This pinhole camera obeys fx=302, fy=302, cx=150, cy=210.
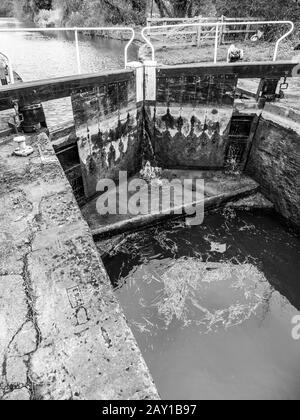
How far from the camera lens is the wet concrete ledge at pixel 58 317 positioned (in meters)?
1.86

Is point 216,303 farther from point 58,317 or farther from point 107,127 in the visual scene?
point 107,127

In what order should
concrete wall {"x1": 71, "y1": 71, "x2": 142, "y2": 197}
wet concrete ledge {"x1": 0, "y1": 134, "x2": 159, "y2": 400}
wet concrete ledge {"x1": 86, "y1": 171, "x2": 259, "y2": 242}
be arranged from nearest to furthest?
1. wet concrete ledge {"x1": 0, "y1": 134, "x2": 159, "y2": 400}
2. wet concrete ledge {"x1": 86, "y1": 171, "x2": 259, "y2": 242}
3. concrete wall {"x1": 71, "y1": 71, "x2": 142, "y2": 197}

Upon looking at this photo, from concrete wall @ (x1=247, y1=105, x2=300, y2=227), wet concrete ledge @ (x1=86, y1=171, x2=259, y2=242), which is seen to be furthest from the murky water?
concrete wall @ (x1=247, y1=105, x2=300, y2=227)

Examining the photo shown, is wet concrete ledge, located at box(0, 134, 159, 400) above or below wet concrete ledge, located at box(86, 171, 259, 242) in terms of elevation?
above

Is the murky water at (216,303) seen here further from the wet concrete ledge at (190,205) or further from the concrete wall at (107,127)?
the concrete wall at (107,127)

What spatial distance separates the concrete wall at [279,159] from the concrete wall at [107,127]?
2.83 metres

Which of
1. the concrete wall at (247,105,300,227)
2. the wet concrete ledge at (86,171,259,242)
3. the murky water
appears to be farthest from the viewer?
the concrete wall at (247,105,300,227)

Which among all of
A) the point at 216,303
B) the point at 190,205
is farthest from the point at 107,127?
the point at 216,303

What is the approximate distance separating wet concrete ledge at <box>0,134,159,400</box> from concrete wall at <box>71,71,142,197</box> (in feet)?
9.31

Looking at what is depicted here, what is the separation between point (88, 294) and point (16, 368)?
0.66 m

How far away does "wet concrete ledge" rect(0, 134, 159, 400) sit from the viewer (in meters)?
1.86

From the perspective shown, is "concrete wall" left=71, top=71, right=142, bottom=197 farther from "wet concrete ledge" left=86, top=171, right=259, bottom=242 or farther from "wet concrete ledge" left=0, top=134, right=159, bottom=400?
"wet concrete ledge" left=0, top=134, right=159, bottom=400
